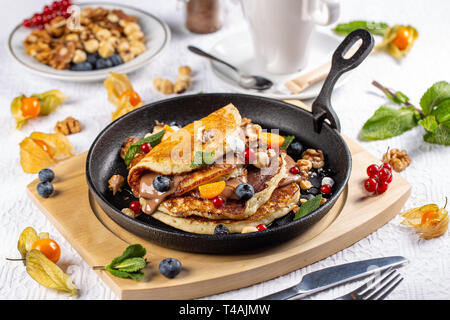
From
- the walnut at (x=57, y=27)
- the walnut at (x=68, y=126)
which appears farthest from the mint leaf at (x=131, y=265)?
the walnut at (x=57, y=27)

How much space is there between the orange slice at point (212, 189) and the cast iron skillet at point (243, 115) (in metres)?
0.24

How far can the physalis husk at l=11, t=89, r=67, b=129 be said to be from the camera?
382 cm

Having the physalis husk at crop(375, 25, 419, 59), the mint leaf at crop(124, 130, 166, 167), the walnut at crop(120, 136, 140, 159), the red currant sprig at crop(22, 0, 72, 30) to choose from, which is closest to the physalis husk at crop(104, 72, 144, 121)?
the walnut at crop(120, 136, 140, 159)

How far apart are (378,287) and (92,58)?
112 inches

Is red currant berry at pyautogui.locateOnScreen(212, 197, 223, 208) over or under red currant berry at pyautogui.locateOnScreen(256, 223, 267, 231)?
over

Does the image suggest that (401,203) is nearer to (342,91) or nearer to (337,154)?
(337,154)

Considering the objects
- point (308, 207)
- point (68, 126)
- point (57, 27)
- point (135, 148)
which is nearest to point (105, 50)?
point (57, 27)

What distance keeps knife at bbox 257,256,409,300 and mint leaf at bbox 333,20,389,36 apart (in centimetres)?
267

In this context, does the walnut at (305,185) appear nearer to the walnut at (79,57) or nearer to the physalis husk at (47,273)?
the physalis husk at (47,273)

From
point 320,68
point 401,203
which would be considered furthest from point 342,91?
point 401,203

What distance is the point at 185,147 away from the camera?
288cm

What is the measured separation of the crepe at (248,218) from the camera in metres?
2.69

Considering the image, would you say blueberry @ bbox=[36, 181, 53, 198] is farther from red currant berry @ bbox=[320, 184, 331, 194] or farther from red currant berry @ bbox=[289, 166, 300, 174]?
red currant berry @ bbox=[320, 184, 331, 194]
